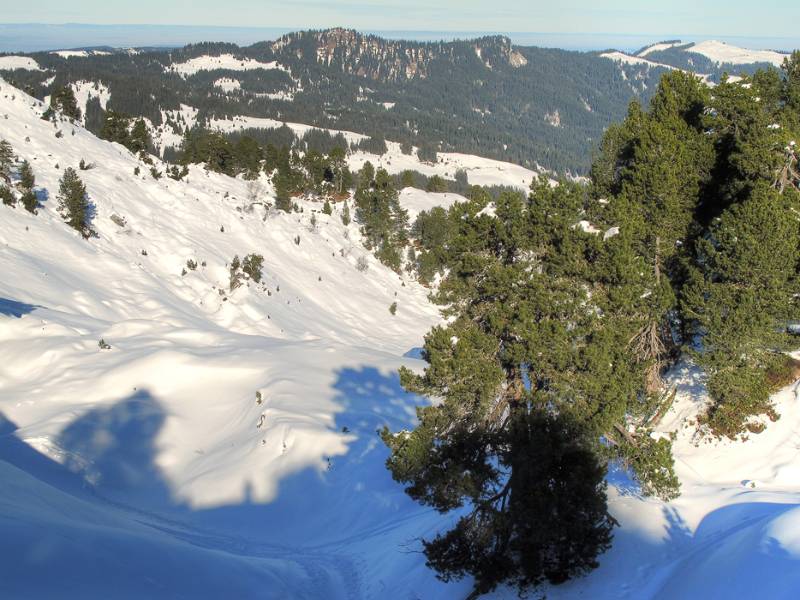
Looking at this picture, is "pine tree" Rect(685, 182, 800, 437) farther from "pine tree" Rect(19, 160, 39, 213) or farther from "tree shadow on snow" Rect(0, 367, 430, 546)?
"pine tree" Rect(19, 160, 39, 213)

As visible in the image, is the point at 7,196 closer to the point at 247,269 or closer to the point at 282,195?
the point at 247,269

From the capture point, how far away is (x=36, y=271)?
27.7 meters

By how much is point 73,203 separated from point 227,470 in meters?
25.4

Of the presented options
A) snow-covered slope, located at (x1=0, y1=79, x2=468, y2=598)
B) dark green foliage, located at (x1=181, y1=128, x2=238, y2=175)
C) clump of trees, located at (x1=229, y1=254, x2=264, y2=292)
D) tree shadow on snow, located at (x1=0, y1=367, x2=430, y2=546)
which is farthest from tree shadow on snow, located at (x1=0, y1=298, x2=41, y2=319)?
dark green foliage, located at (x1=181, y1=128, x2=238, y2=175)

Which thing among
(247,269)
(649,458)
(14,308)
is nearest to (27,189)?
(247,269)

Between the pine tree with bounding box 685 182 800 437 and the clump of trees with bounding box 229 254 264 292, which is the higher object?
the pine tree with bounding box 685 182 800 437

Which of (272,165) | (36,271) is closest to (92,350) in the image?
(36,271)

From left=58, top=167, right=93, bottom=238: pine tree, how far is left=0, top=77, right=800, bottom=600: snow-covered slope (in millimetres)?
1145

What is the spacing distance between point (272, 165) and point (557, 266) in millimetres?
67717

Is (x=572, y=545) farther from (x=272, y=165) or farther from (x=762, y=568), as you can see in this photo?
(x=272, y=165)

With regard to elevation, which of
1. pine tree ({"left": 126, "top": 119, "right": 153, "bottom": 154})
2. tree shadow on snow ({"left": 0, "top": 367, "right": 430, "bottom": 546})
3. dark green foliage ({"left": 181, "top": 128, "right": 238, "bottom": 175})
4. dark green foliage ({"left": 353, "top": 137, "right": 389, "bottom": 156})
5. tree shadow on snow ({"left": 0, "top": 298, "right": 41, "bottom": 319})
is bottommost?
dark green foliage ({"left": 353, "top": 137, "right": 389, "bottom": 156})

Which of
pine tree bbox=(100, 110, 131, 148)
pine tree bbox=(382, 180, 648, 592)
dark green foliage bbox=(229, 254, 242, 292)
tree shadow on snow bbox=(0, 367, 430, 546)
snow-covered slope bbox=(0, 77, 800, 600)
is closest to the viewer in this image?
snow-covered slope bbox=(0, 77, 800, 600)

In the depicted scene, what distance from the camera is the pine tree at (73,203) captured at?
112ft

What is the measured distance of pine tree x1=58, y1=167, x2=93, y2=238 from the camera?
34.1 metres
